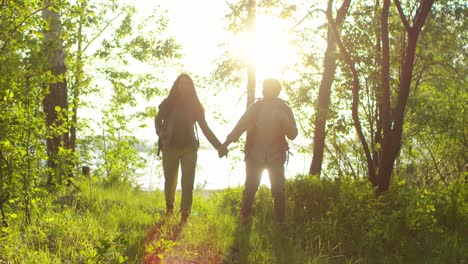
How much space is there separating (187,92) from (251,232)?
2.21 meters

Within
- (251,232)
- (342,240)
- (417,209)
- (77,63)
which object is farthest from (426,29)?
(77,63)

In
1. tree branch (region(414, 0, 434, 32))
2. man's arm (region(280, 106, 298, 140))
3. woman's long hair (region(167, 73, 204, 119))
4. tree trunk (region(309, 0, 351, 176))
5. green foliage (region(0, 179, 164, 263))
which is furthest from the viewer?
tree trunk (region(309, 0, 351, 176))

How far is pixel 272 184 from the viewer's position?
6777 millimetres

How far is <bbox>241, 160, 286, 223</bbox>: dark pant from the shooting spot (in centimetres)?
674

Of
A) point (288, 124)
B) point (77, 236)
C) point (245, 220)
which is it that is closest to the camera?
point (77, 236)

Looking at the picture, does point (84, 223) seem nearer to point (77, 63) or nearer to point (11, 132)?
point (11, 132)

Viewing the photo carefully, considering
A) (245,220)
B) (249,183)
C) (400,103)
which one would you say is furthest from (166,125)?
(400,103)

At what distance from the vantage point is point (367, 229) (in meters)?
6.55

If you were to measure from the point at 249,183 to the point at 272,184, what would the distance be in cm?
35

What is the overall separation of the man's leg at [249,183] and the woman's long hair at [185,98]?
3.65 ft

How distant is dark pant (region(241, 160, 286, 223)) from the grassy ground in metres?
0.26

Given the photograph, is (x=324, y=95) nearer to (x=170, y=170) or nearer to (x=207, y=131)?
(x=207, y=131)

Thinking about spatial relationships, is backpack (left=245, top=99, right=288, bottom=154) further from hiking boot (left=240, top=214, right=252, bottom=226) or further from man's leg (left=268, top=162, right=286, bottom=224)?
hiking boot (left=240, top=214, right=252, bottom=226)

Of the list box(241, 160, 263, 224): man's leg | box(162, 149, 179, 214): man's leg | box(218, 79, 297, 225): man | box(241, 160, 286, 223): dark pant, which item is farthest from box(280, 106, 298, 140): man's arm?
box(162, 149, 179, 214): man's leg
